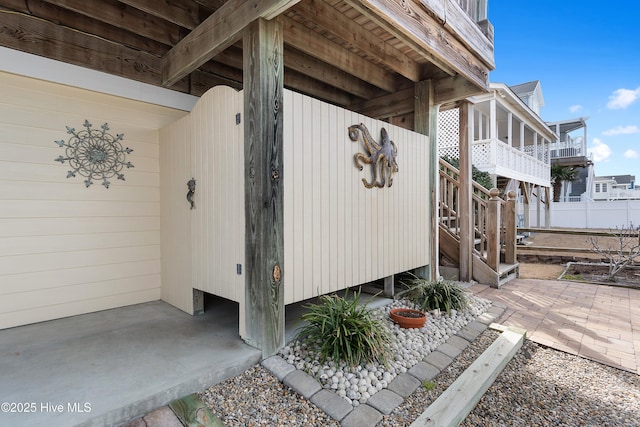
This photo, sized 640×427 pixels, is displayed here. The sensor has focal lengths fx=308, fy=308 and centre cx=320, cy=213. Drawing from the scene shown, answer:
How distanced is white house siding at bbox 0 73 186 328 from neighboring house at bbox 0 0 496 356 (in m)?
0.01

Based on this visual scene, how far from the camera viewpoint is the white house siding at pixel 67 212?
2666mm

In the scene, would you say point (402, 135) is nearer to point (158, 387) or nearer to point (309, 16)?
point (309, 16)

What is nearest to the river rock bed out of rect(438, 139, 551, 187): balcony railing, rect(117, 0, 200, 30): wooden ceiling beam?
rect(117, 0, 200, 30): wooden ceiling beam

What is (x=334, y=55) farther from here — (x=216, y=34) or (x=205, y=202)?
(x=205, y=202)

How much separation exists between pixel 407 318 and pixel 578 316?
7.22 ft

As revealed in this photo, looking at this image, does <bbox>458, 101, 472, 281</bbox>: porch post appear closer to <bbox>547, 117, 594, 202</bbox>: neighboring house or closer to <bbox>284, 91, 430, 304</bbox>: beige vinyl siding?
<bbox>284, 91, 430, 304</bbox>: beige vinyl siding

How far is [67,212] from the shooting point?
2.94m

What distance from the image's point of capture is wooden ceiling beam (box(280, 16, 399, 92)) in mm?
3049

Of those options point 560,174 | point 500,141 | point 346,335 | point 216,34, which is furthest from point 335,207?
point 560,174

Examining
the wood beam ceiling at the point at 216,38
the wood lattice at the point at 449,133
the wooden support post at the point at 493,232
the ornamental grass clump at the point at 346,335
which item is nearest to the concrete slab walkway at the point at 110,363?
the ornamental grass clump at the point at 346,335

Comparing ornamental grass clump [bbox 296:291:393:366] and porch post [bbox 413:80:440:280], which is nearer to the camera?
ornamental grass clump [bbox 296:291:393:366]

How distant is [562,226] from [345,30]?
17.6 metres

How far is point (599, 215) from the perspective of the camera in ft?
47.0

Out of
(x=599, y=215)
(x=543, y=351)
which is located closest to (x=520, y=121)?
(x=599, y=215)
